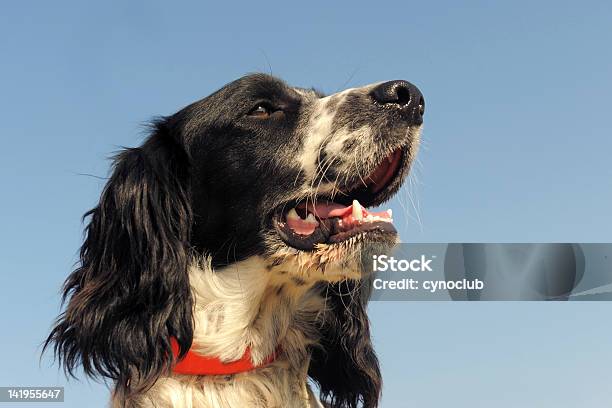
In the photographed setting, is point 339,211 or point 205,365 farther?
point 339,211

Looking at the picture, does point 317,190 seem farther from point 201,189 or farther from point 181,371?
point 181,371

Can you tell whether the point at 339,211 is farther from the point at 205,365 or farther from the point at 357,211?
the point at 205,365

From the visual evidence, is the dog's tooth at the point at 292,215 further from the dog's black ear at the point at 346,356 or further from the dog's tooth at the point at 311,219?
the dog's black ear at the point at 346,356

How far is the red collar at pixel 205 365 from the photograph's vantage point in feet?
16.0

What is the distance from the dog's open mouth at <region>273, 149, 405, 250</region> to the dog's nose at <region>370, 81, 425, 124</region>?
267 millimetres

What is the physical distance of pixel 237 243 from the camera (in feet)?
17.2

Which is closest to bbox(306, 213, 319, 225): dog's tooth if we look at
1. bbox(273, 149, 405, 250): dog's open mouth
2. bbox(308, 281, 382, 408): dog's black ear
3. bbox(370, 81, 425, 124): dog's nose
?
bbox(273, 149, 405, 250): dog's open mouth

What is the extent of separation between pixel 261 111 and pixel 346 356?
185 cm

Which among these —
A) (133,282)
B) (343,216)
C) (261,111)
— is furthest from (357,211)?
(133,282)

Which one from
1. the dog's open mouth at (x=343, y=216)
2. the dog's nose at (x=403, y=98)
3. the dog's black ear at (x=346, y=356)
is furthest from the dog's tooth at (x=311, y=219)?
the dog's nose at (x=403, y=98)

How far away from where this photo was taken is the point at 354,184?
16.6ft

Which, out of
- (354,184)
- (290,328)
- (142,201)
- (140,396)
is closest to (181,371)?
(140,396)

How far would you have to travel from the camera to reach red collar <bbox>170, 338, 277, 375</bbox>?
488 centimetres

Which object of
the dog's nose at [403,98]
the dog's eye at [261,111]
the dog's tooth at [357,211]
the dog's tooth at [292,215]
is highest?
the dog's eye at [261,111]
